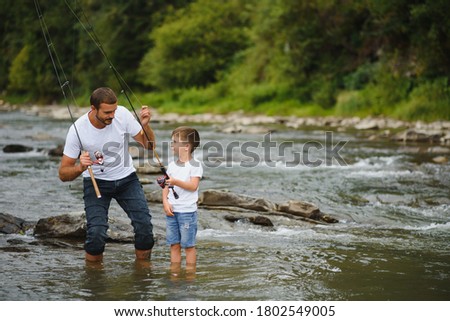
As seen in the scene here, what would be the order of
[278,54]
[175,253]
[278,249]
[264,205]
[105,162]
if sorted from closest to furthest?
[105,162] → [175,253] → [278,249] → [264,205] → [278,54]

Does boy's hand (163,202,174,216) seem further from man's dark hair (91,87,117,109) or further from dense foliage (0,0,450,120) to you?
dense foliage (0,0,450,120)

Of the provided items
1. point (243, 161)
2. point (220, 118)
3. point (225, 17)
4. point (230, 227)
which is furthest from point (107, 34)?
point (230, 227)

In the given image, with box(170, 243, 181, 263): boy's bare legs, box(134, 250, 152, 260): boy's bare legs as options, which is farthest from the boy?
box(134, 250, 152, 260): boy's bare legs

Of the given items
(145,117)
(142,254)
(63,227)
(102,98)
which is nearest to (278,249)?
(142,254)

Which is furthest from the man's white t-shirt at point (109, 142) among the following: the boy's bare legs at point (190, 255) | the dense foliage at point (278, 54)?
the dense foliage at point (278, 54)

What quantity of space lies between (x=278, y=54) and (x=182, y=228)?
3534 centimetres

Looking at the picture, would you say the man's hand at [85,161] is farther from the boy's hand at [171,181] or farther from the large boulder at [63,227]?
the large boulder at [63,227]

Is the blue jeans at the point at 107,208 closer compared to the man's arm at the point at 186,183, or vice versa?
the man's arm at the point at 186,183

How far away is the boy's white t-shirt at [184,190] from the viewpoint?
7.00 metres

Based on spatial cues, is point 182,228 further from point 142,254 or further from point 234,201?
point 234,201

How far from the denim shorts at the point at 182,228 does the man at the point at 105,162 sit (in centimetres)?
35

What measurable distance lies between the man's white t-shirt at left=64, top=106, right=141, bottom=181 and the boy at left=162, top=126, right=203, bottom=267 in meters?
0.56

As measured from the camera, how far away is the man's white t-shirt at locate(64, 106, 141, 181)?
7.07m

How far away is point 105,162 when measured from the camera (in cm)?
722
